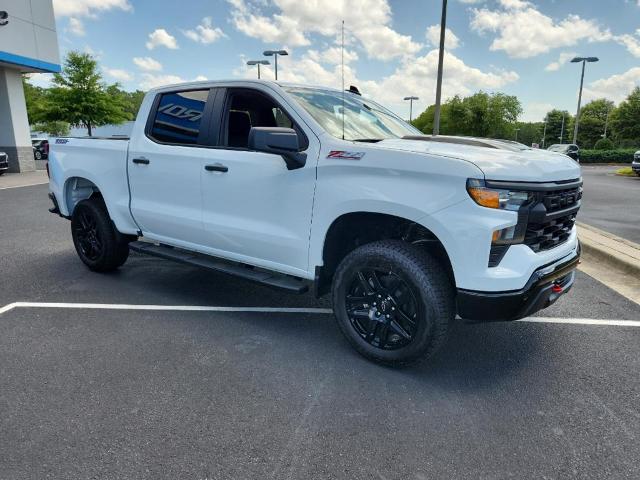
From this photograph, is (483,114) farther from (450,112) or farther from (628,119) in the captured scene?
(628,119)

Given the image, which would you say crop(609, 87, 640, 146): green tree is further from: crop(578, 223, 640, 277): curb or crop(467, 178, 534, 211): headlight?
crop(467, 178, 534, 211): headlight

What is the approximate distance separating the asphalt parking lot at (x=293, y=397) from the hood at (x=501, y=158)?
4.46 ft

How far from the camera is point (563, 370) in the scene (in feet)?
11.0

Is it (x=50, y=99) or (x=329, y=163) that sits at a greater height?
(x=50, y=99)

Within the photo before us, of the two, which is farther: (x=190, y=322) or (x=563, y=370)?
(x=190, y=322)

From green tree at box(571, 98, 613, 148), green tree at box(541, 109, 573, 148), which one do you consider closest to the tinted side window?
green tree at box(571, 98, 613, 148)

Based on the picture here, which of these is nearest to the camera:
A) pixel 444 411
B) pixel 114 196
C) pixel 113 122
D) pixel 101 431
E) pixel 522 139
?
Result: pixel 101 431

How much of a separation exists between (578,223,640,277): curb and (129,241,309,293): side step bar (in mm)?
4127

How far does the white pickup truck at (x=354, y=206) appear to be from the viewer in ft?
9.34

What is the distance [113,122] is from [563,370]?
122 ft

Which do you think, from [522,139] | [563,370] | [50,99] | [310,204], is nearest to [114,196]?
[310,204]

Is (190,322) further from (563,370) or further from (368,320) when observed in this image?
(563,370)

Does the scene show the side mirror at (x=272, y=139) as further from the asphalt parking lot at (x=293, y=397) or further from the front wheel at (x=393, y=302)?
the asphalt parking lot at (x=293, y=397)

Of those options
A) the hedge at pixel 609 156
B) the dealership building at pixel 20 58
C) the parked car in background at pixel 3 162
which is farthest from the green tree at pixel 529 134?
the parked car in background at pixel 3 162
